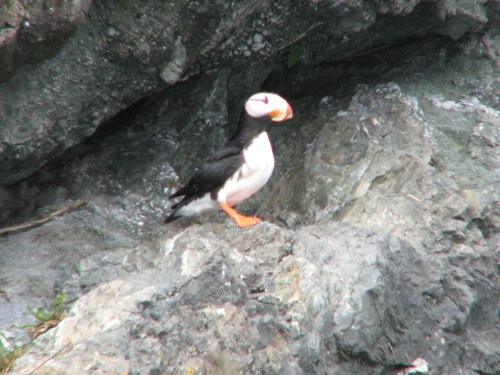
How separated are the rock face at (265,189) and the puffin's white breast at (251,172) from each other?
51 cm

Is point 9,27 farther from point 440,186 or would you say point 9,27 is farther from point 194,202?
point 440,186

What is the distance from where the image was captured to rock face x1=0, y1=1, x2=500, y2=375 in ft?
10.4

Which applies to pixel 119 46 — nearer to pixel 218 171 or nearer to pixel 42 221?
pixel 218 171

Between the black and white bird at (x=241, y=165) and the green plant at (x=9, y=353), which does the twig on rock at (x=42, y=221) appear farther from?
the green plant at (x=9, y=353)

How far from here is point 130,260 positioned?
4371mm

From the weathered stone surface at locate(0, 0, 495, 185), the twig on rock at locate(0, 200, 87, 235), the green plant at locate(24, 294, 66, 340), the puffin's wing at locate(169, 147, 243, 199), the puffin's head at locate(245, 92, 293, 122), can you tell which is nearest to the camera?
the green plant at locate(24, 294, 66, 340)

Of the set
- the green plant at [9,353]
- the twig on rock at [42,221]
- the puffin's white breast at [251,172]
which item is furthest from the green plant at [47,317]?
the puffin's white breast at [251,172]

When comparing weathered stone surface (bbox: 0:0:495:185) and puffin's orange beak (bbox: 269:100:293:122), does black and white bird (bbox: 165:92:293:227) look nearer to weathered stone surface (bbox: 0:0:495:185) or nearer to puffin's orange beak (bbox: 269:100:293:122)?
puffin's orange beak (bbox: 269:100:293:122)

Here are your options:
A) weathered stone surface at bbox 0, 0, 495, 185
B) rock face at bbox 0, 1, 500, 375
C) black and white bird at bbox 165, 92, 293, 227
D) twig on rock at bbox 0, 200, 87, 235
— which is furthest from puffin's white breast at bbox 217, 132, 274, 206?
twig on rock at bbox 0, 200, 87, 235

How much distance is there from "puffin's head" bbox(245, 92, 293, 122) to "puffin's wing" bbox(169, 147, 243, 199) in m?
0.31

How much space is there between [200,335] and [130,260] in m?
1.49

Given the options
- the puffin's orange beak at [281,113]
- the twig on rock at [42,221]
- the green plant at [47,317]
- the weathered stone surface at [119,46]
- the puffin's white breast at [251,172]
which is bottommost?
the green plant at [47,317]

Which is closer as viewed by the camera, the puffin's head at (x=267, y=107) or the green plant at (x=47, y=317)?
the green plant at (x=47, y=317)

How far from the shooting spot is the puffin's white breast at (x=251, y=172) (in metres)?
4.34
